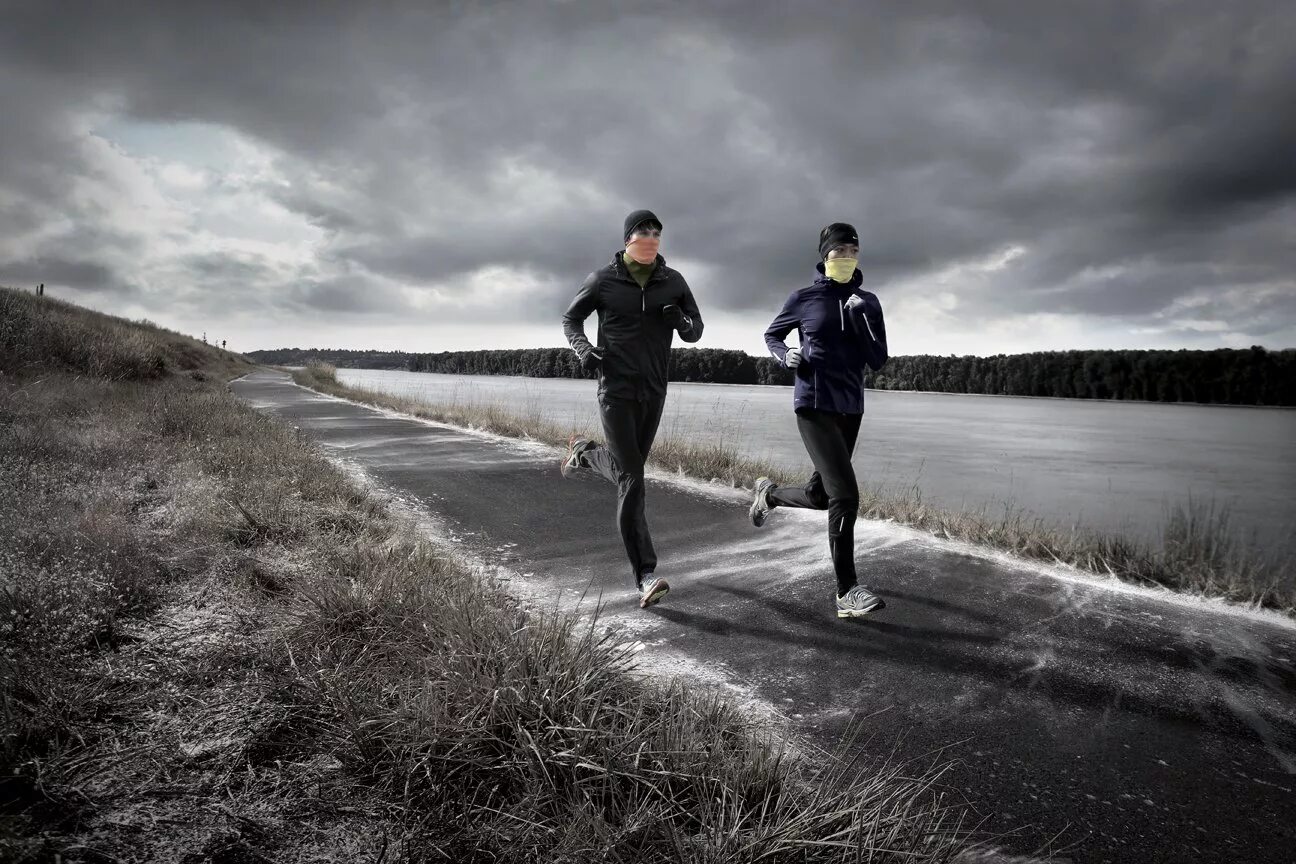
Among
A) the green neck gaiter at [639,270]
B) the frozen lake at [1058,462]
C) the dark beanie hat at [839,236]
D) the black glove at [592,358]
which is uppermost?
the dark beanie hat at [839,236]

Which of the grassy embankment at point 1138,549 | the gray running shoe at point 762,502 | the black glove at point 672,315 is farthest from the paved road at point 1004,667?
the black glove at point 672,315

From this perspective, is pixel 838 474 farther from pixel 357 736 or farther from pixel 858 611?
pixel 357 736

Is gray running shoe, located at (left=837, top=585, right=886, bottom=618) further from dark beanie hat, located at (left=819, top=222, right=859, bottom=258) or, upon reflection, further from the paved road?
dark beanie hat, located at (left=819, top=222, right=859, bottom=258)

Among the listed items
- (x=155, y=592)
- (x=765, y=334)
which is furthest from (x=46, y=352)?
(x=765, y=334)

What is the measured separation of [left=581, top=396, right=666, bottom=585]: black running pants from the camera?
4250 mm

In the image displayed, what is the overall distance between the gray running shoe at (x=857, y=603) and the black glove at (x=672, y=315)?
1.97 meters

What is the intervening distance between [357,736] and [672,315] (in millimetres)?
2898

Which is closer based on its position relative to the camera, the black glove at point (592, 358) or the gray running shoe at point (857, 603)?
the gray running shoe at point (857, 603)

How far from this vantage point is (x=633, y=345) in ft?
13.7

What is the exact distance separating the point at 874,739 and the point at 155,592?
3.39 metres

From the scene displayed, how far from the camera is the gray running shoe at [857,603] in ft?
13.0

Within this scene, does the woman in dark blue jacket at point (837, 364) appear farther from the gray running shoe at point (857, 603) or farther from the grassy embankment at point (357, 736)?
the grassy embankment at point (357, 736)

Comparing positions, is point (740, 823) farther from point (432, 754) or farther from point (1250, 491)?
point (1250, 491)

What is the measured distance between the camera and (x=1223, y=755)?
2.66 m
